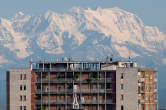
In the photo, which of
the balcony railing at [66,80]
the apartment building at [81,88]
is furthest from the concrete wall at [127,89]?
the balcony railing at [66,80]

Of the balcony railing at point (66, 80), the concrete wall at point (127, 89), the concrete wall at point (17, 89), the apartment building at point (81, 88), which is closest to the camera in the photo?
the concrete wall at point (127, 89)

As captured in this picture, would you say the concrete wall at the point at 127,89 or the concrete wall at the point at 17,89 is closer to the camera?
the concrete wall at the point at 127,89

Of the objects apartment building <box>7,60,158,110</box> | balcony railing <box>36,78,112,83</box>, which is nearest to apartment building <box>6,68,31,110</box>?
apartment building <box>7,60,158,110</box>

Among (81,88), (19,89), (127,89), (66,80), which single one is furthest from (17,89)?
(127,89)

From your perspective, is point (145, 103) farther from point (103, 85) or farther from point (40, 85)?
point (40, 85)

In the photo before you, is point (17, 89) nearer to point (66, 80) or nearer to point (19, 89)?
point (19, 89)

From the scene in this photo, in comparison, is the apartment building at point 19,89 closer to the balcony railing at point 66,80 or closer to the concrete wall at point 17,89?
the concrete wall at point 17,89

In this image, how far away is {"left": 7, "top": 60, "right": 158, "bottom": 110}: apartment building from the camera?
15562cm

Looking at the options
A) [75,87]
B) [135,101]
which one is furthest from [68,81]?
[135,101]

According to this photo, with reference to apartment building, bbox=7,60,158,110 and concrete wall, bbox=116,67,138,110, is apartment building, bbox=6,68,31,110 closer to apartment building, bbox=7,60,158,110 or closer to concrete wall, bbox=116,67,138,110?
apartment building, bbox=7,60,158,110

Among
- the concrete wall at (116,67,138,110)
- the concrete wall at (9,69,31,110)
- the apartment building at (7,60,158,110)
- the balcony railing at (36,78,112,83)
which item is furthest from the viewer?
the balcony railing at (36,78,112,83)

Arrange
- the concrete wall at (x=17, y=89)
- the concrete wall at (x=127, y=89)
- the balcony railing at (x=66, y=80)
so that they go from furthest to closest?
the balcony railing at (x=66, y=80) → the concrete wall at (x=17, y=89) → the concrete wall at (x=127, y=89)

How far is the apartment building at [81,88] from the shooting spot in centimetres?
15562

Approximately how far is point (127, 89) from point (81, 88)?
8266mm
